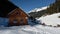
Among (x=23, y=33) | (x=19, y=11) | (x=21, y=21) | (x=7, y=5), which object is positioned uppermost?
(x=7, y=5)

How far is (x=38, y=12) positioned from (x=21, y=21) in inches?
1364

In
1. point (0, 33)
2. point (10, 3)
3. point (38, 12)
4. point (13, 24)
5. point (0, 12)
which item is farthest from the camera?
point (38, 12)

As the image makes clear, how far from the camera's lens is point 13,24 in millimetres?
27578

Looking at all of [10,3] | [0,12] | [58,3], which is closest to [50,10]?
[58,3]

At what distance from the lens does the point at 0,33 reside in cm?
1614

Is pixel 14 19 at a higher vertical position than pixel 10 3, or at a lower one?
lower

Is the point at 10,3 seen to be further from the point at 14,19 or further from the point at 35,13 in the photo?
the point at 35,13

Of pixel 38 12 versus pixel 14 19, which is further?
pixel 38 12

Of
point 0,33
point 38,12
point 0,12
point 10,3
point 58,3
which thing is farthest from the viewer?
point 38,12

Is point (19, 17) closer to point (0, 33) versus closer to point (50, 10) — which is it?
point (0, 33)

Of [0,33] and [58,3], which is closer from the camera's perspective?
[0,33]

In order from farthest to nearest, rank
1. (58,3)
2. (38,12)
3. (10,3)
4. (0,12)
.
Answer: (38,12), (58,3), (10,3), (0,12)

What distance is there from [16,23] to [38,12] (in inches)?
1395

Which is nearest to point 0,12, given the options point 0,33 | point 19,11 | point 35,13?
point 19,11
